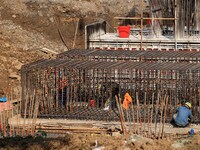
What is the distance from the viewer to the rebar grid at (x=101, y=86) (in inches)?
728

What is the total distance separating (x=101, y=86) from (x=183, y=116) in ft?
11.9

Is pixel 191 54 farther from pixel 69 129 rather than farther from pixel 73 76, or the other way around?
pixel 69 129

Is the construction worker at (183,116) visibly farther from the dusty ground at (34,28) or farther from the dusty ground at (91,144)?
the dusty ground at (34,28)

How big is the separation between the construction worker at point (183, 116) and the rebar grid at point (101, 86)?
69 cm

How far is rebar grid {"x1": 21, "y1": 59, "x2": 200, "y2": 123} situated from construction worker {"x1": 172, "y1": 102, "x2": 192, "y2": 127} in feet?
2.27

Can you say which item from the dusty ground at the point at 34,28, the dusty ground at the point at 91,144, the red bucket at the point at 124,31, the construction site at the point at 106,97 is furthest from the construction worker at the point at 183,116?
the red bucket at the point at 124,31

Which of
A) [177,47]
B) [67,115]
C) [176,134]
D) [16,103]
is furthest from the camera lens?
[177,47]

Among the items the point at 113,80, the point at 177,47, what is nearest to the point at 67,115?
the point at 113,80

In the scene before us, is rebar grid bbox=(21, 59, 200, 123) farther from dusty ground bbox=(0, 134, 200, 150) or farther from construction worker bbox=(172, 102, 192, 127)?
dusty ground bbox=(0, 134, 200, 150)

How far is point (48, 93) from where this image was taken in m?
19.2

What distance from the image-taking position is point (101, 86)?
63.9 ft

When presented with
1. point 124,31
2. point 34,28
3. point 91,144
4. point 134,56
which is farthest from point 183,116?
point 34,28

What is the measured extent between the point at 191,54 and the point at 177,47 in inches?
170

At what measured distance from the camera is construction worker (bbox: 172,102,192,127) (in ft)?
56.2
